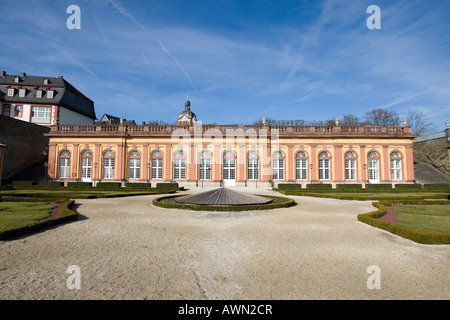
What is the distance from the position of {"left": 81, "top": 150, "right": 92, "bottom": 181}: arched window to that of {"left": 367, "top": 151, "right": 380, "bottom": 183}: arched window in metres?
37.5

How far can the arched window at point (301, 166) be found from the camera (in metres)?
34.1

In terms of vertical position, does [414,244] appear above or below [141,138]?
below

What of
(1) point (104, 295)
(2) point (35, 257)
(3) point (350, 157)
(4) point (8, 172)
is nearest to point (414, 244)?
(1) point (104, 295)

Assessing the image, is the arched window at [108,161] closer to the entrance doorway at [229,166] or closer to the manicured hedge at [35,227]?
the entrance doorway at [229,166]

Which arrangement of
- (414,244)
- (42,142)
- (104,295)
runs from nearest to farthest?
(104,295) → (414,244) → (42,142)

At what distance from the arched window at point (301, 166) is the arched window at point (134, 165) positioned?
2150 cm

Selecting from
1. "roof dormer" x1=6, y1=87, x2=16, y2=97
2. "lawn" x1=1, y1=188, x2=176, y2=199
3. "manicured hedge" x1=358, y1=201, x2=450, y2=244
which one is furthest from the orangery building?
"manicured hedge" x1=358, y1=201, x2=450, y2=244

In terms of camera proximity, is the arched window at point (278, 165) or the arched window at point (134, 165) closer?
the arched window at point (278, 165)

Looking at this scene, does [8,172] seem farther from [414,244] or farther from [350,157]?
[350,157]

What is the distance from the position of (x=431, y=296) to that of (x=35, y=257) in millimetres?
7859

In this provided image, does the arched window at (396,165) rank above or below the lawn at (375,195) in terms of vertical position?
above

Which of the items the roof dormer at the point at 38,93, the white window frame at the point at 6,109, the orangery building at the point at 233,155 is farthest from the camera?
the roof dormer at the point at 38,93

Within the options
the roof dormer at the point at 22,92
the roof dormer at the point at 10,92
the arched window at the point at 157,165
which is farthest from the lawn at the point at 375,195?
the roof dormer at the point at 10,92

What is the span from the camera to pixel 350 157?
3381 cm
